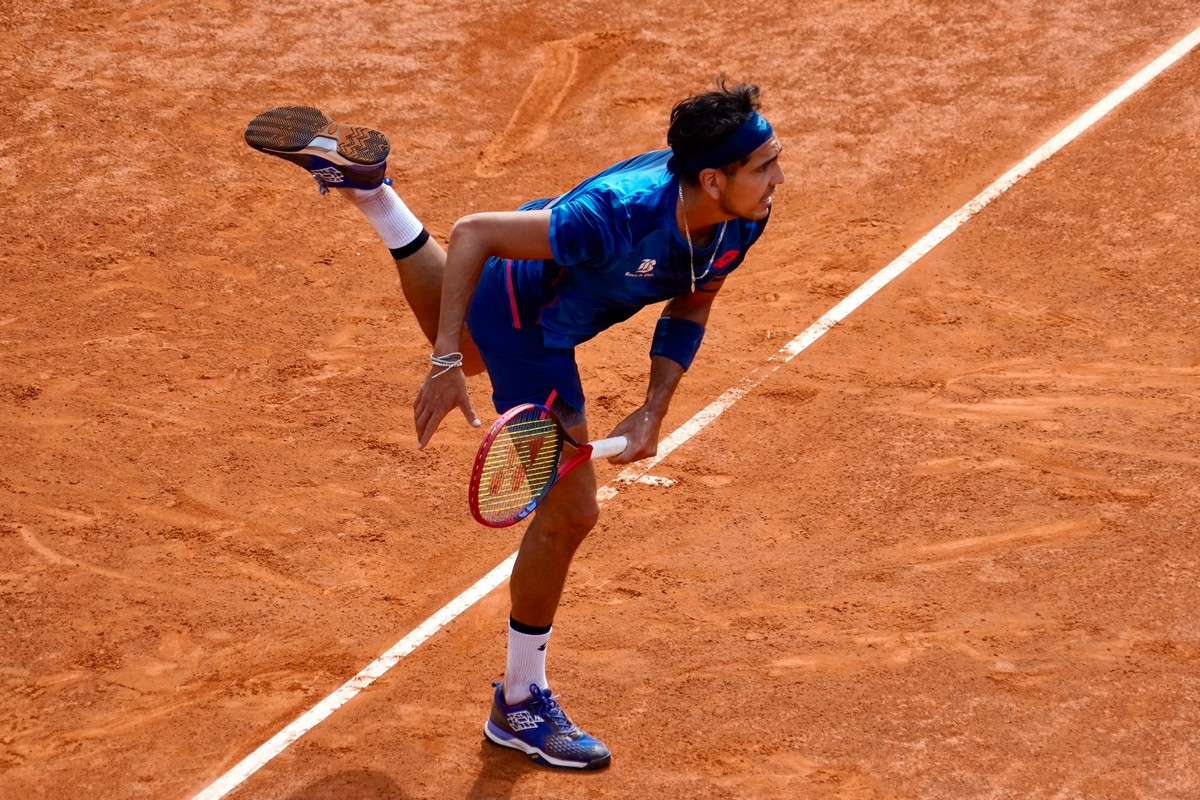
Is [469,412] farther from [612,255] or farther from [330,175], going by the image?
[330,175]

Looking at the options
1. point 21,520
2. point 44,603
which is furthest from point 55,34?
point 44,603

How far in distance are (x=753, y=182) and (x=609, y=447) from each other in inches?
39.9

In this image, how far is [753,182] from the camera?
4.41 meters

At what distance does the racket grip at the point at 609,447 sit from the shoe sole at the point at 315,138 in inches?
62.3

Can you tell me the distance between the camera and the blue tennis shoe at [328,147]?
5.31m

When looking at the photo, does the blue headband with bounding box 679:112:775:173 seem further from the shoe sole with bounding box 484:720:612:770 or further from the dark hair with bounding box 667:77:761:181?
the shoe sole with bounding box 484:720:612:770

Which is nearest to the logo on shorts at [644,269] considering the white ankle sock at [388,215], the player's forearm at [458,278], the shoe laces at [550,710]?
the player's forearm at [458,278]

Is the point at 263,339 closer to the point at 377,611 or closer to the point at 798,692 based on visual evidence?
the point at 377,611

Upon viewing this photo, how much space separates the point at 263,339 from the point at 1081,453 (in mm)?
4454

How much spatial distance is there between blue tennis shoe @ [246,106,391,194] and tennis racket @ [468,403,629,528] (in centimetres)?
139

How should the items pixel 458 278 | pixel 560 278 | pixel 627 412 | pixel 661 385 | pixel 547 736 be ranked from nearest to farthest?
1. pixel 458 278
2. pixel 560 278
3. pixel 661 385
4. pixel 547 736
5. pixel 627 412

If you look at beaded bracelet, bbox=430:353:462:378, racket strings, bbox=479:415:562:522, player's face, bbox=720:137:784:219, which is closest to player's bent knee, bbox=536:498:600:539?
racket strings, bbox=479:415:562:522

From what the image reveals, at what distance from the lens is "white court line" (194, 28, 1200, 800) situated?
502cm

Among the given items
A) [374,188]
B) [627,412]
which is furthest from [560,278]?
[627,412]
